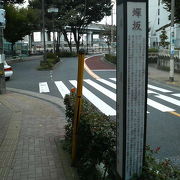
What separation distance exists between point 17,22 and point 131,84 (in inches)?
1664

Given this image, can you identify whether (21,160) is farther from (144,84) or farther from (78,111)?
(144,84)

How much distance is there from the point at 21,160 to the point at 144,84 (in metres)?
3.14

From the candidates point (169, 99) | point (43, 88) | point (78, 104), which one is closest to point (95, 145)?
point (78, 104)

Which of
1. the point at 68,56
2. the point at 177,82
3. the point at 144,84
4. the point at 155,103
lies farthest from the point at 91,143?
the point at 68,56

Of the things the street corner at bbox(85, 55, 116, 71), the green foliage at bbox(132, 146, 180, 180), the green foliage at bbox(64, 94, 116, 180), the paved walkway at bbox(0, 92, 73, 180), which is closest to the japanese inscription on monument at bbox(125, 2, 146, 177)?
the green foliage at bbox(132, 146, 180, 180)

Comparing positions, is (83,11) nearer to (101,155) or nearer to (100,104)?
(100,104)

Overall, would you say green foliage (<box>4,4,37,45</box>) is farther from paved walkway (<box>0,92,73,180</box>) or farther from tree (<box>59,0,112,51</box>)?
paved walkway (<box>0,92,73,180</box>)

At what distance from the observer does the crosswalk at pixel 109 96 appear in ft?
37.1

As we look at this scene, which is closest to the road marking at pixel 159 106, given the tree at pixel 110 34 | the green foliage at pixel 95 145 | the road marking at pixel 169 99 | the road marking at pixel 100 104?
the road marking at pixel 169 99

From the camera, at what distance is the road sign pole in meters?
3.17

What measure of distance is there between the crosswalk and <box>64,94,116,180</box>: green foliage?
17.6ft

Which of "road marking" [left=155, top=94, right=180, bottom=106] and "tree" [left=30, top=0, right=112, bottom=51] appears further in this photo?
"tree" [left=30, top=0, right=112, bottom=51]

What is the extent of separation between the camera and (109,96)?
14.2m

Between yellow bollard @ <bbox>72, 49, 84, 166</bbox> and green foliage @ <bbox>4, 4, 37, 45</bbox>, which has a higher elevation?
green foliage @ <bbox>4, 4, 37, 45</bbox>
